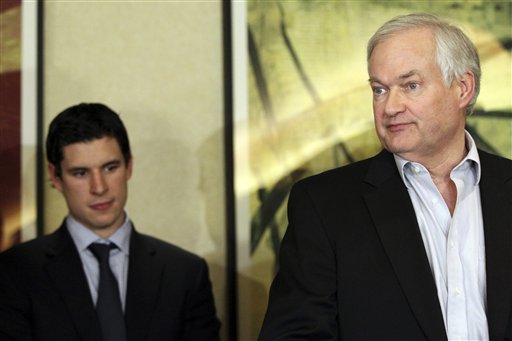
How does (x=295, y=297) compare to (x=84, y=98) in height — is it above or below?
below

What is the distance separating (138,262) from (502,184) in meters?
1.15

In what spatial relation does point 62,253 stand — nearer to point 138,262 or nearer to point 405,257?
point 138,262

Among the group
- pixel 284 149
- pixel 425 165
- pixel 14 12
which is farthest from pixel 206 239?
pixel 425 165

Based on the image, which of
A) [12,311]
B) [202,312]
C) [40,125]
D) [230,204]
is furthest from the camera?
[230,204]

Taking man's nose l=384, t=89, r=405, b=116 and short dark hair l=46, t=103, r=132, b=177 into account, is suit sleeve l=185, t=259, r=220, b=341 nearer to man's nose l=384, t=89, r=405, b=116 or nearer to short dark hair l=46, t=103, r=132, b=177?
short dark hair l=46, t=103, r=132, b=177

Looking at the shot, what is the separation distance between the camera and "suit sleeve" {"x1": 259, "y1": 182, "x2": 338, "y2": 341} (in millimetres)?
1885

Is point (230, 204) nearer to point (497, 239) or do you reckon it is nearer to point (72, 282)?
point (72, 282)

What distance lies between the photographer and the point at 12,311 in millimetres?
2592

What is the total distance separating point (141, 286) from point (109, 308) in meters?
0.13

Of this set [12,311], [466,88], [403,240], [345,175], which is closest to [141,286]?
[12,311]

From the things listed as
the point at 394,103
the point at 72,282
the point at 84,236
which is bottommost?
the point at 72,282

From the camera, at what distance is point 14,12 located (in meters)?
2.98

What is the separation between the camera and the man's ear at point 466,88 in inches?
84.3

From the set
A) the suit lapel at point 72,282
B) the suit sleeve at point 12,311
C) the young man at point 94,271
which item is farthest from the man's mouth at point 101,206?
the suit sleeve at point 12,311
